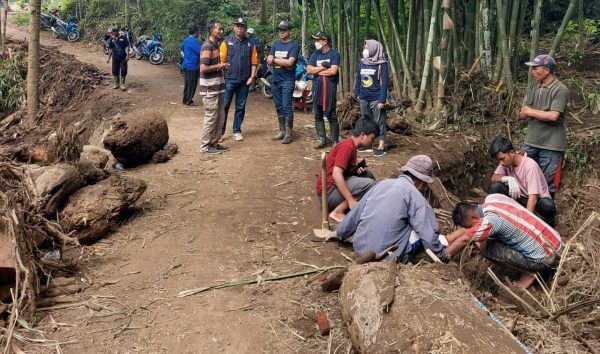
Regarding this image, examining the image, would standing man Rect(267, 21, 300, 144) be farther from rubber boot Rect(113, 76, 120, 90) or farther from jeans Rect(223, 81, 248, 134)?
rubber boot Rect(113, 76, 120, 90)

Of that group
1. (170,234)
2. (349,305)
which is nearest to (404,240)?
(349,305)

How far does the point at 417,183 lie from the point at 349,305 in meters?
1.33

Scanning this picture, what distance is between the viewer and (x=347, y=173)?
4.86 m

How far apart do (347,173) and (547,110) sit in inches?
85.2

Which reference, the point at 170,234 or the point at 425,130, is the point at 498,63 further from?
the point at 170,234

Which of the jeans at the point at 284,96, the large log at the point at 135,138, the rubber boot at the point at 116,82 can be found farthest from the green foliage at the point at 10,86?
the jeans at the point at 284,96

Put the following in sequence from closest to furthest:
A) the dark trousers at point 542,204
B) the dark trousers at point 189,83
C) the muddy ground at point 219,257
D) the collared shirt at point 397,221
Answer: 1. the muddy ground at point 219,257
2. the collared shirt at point 397,221
3. the dark trousers at point 542,204
4. the dark trousers at point 189,83

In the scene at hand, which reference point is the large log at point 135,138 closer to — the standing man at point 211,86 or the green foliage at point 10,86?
the standing man at point 211,86

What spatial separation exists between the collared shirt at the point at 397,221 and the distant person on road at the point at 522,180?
1523mm

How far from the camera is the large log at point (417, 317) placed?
2.59m

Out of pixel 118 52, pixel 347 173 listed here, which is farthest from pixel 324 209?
pixel 118 52

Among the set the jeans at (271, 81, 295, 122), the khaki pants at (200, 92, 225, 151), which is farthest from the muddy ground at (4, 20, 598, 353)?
the jeans at (271, 81, 295, 122)

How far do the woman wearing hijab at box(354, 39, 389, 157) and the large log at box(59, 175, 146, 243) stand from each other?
3229 millimetres

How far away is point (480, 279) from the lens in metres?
4.61
